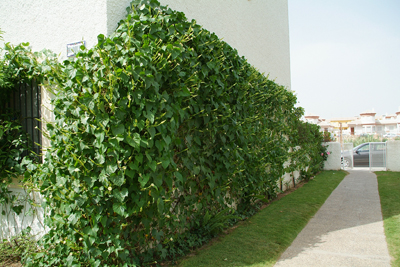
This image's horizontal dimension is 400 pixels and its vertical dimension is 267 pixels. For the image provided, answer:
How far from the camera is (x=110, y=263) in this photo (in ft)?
9.87

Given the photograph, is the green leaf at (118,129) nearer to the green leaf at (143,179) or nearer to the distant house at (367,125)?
the green leaf at (143,179)

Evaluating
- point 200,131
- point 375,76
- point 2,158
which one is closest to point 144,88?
point 200,131

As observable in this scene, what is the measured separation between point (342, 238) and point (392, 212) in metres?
2.22

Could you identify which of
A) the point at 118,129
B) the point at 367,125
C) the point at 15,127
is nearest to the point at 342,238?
the point at 118,129

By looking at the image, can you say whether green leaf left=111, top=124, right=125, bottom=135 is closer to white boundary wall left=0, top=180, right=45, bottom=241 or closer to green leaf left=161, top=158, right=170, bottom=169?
green leaf left=161, top=158, right=170, bottom=169

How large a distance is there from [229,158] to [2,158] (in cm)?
324

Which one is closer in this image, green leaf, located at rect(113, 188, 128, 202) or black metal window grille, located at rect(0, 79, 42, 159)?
green leaf, located at rect(113, 188, 128, 202)

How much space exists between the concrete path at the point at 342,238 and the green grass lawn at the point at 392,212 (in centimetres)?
8

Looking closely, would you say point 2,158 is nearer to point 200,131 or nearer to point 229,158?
point 200,131

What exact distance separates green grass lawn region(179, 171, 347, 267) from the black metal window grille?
269 cm

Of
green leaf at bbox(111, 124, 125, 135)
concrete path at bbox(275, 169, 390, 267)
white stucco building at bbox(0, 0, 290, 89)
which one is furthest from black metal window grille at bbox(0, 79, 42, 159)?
concrete path at bbox(275, 169, 390, 267)

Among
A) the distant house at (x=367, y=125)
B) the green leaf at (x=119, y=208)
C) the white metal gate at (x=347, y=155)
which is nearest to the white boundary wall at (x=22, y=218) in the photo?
the green leaf at (x=119, y=208)

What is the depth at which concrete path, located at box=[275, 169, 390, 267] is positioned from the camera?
145 inches

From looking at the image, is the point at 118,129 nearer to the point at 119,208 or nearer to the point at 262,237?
the point at 119,208
